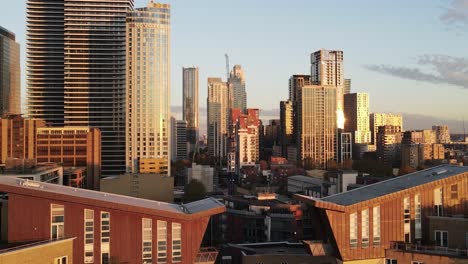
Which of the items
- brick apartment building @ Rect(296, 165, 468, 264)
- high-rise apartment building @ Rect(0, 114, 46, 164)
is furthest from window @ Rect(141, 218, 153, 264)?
high-rise apartment building @ Rect(0, 114, 46, 164)

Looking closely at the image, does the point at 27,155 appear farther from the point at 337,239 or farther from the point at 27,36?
the point at 337,239

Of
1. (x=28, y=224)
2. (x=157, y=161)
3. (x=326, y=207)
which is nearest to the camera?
(x=28, y=224)

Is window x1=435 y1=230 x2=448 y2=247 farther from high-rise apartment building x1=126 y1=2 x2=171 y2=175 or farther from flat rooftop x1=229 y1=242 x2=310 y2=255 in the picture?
high-rise apartment building x1=126 y1=2 x2=171 y2=175

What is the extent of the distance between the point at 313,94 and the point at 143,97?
88.3 meters

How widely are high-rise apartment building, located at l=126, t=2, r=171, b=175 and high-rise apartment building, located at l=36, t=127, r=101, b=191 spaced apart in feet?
79.8

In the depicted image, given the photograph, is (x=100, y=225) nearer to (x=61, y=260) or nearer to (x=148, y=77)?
(x=61, y=260)

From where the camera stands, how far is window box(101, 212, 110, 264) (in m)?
24.4

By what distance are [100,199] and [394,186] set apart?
15.9 m

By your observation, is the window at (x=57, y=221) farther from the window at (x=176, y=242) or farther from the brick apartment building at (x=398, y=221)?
the brick apartment building at (x=398, y=221)

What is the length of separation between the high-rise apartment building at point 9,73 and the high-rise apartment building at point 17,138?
82.4 metres

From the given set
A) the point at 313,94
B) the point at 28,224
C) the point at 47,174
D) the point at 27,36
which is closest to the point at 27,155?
the point at 47,174

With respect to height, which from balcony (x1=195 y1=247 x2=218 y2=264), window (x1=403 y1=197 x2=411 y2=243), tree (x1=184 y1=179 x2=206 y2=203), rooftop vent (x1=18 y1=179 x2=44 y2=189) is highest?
rooftop vent (x1=18 y1=179 x2=44 y2=189)

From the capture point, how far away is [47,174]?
232 feet

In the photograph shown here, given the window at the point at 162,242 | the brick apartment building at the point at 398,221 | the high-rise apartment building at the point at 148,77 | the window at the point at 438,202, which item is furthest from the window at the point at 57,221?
the high-rise apartment building at the point at 148,77
